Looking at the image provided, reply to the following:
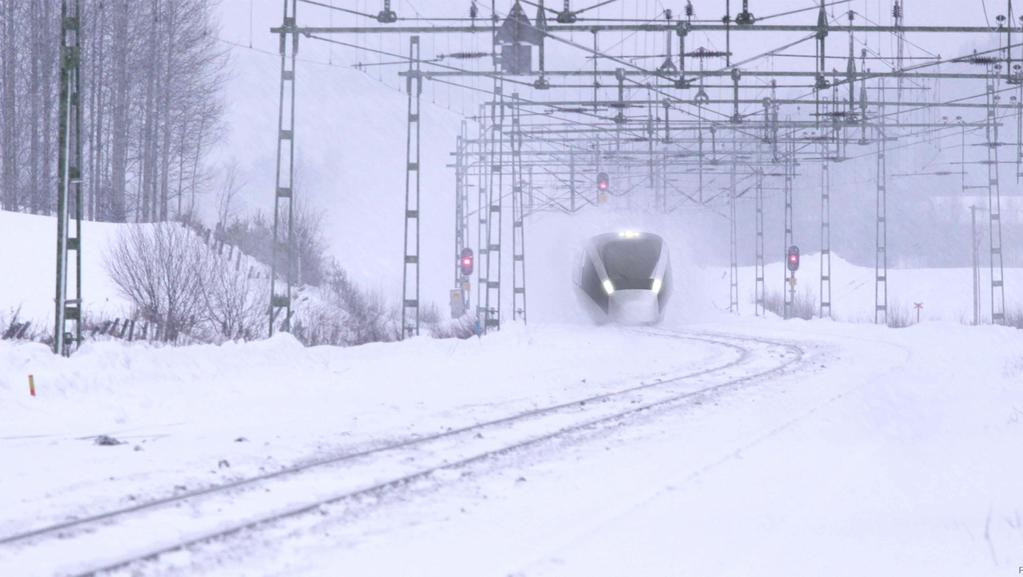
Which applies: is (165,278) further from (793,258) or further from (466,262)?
(793,258)

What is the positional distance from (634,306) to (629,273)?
1.02 metres

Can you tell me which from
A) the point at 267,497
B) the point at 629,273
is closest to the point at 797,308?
the point at 629,273

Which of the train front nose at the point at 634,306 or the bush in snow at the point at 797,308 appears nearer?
the train front nose at the point at 634,306

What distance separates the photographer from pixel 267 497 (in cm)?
789

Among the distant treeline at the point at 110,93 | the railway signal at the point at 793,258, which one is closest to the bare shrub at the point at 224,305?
the distant treeline at the point at 110,93

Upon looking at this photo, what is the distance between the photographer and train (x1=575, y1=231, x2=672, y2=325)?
3672cm

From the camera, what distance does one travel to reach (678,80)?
85.3 ft

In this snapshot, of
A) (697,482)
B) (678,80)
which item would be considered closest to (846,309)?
(678,80)

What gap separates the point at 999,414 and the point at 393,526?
9177mm

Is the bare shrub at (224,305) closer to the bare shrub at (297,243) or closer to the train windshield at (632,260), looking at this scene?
the train windshield at (632,260)

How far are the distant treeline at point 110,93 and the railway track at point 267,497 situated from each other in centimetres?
3182

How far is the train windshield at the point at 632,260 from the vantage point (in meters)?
36.7

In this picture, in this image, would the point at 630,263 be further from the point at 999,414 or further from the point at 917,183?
the point at 917,183

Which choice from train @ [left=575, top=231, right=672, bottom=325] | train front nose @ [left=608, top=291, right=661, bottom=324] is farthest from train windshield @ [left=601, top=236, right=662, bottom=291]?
train front nose @ [left=608, top=291, right=661, bottom=324]
